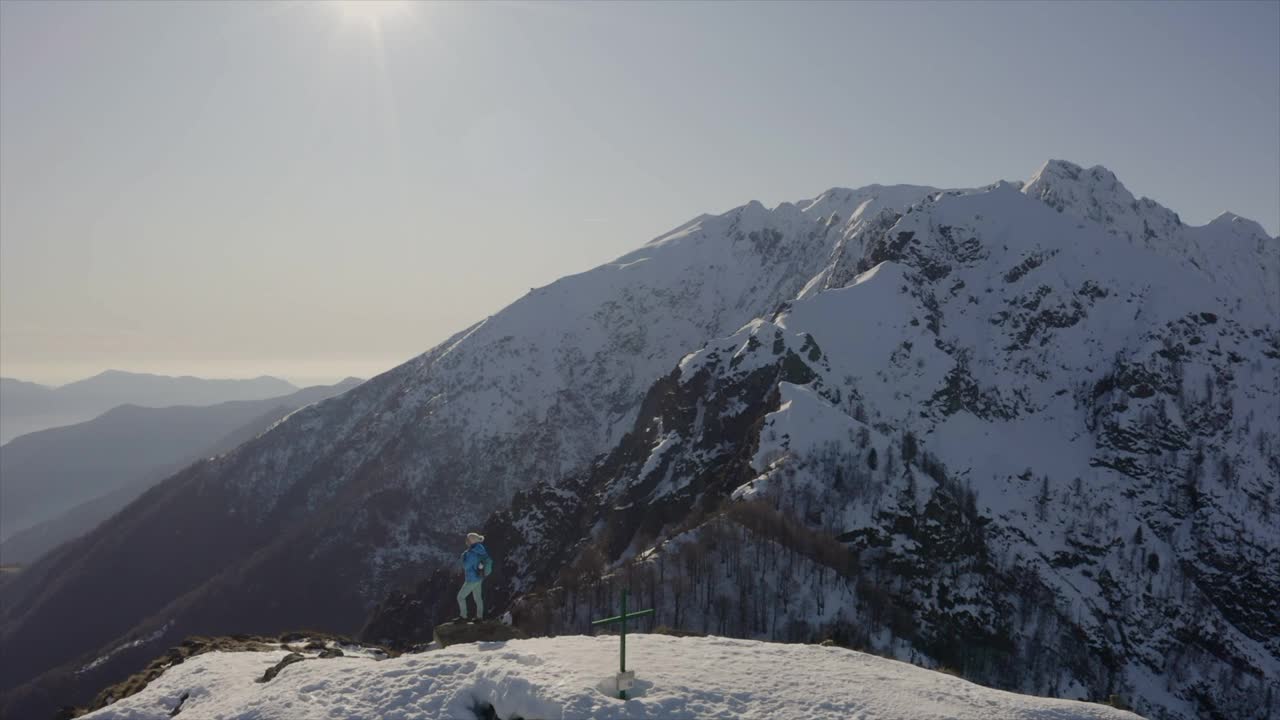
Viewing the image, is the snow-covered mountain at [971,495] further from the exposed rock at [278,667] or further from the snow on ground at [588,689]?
the exposed rock at [278,667]

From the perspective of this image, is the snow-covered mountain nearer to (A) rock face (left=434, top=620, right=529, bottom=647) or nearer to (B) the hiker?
(A) rock face (left=434, top=620, right=529, bottom=647)

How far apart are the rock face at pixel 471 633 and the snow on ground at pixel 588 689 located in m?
1.90

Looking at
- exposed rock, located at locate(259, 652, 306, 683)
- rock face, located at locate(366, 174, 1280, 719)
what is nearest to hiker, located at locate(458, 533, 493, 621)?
exposed rock, located at locate(259, 652, 306, 683)

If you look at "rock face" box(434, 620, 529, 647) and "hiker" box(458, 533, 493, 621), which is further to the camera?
"rock face" box(434, 620, 529, 647)

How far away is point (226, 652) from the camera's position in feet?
121

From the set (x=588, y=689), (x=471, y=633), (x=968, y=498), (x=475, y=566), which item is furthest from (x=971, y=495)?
(x=588, y=689)

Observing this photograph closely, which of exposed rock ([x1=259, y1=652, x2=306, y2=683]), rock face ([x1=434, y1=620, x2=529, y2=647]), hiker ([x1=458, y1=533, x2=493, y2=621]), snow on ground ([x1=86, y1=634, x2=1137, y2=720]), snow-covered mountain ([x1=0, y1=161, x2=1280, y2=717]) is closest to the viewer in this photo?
snow on ground ([x1=86, y1=634, x2=1137, y2=720])

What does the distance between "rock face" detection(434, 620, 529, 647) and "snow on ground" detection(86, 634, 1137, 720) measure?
1.90 meters

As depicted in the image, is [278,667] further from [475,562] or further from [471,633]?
[475,562]

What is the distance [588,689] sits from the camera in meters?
24.2

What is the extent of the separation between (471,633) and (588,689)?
9117 mm

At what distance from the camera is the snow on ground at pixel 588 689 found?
78.5ft

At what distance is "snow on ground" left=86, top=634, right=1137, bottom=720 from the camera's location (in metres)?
23.9

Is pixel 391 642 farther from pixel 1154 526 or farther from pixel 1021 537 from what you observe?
pixel 1154 526
